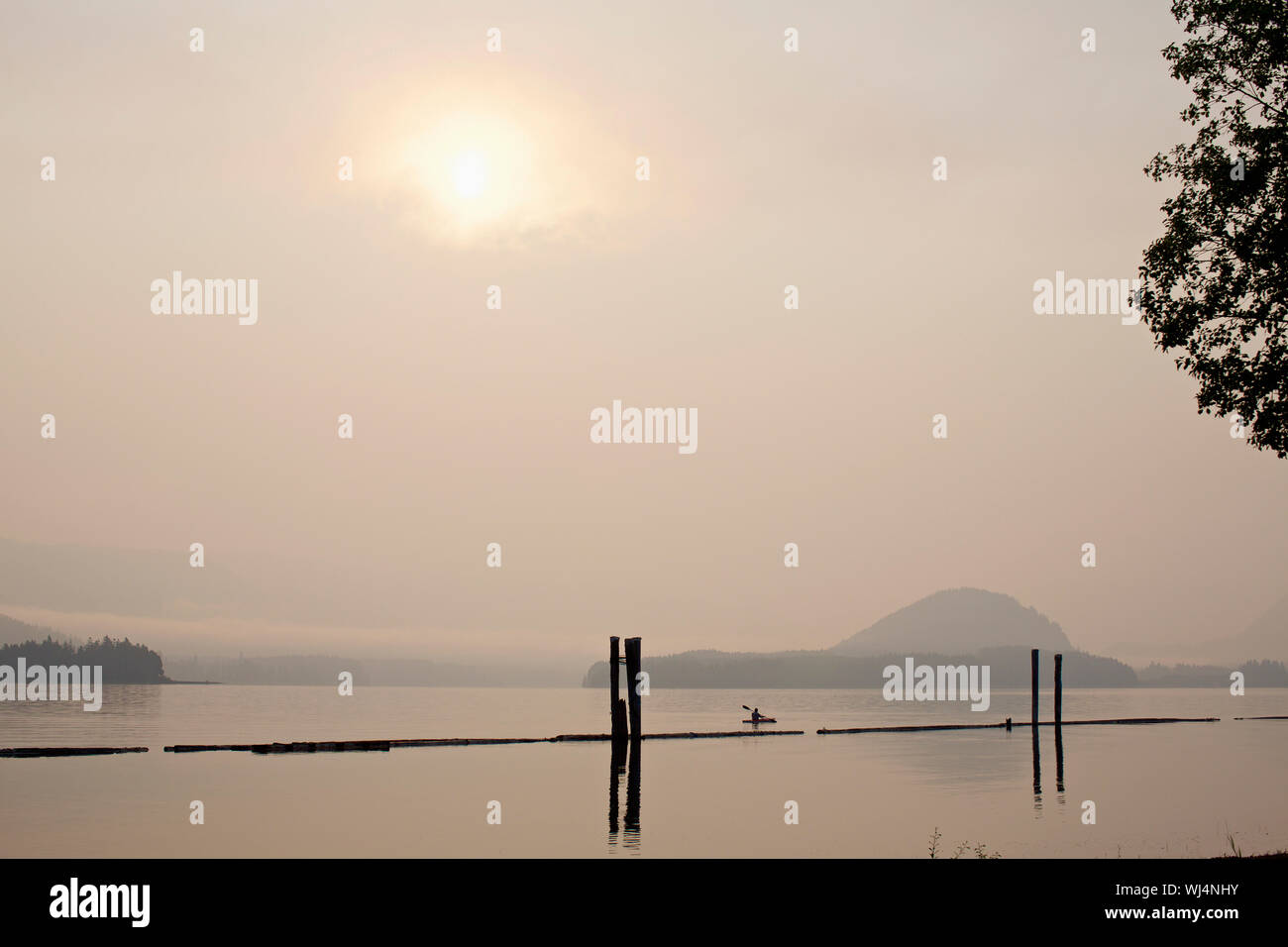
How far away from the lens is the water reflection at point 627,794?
2997cm

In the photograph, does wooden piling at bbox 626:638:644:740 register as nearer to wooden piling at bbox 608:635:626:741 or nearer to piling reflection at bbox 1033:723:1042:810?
wooden piling at bbox 608:635:626:741

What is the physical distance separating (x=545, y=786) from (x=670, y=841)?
48.3 feet

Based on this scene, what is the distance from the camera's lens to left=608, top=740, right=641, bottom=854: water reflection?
29966 millimetres

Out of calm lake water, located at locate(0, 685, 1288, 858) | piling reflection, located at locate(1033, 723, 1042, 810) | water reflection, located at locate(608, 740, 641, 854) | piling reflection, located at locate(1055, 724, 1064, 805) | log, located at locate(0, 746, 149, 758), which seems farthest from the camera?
log, located at locate(0, 746, 149, 758)

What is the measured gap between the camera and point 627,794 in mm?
40625

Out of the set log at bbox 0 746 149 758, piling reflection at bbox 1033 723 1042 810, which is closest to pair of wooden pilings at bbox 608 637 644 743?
piling reflection at bbox 1033 723 1042 810

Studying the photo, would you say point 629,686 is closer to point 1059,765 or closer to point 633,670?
point 633,670

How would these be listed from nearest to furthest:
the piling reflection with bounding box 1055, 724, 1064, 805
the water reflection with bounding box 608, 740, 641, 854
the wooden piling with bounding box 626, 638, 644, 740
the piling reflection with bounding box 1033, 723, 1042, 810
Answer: the water reflection with bounding box 608, 740, 641, 854 < the piling reflection with bounding box 1033, 723, 1042, 810 < the piling reflection with bounding box 1055, 724, 1064, 805 < the wooden piling with bounding box 626, 638, 644, 740

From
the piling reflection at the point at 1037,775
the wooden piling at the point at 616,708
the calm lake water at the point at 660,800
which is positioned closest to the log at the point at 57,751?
the calm lake water at the point at 660,800

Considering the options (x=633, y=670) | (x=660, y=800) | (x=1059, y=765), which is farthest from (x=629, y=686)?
(x=1059, y=765)

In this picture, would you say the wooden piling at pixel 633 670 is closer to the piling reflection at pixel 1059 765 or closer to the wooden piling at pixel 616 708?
the wooden piling at pixel 616 708

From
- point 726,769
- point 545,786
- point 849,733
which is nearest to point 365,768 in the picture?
point 545,786
